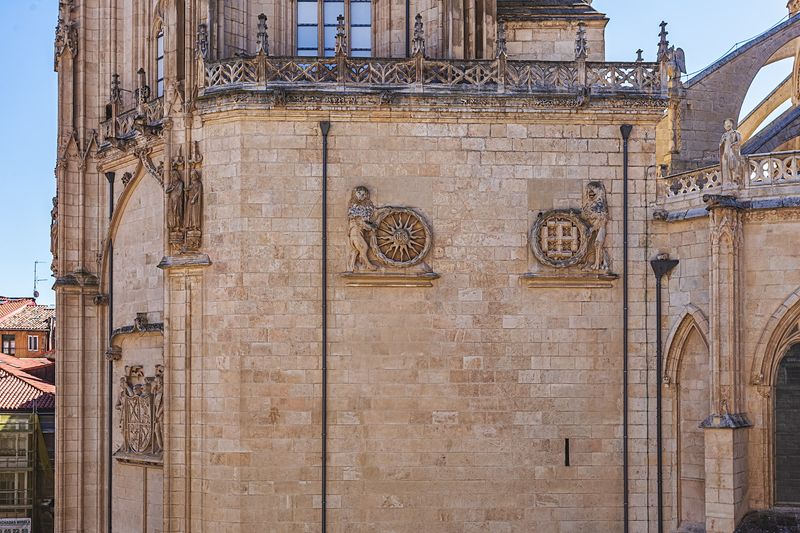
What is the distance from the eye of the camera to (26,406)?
40.7m

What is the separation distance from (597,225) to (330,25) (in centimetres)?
721

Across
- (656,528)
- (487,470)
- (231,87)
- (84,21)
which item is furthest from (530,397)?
(84,21)

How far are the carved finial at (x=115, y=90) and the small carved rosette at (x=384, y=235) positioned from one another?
27.2 feet

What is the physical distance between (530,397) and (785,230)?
5560 millimetres

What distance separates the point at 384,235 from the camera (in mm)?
21891

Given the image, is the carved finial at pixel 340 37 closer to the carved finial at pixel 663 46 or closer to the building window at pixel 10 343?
the carved finial at pixel 663 46

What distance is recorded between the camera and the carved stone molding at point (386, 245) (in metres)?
21.7

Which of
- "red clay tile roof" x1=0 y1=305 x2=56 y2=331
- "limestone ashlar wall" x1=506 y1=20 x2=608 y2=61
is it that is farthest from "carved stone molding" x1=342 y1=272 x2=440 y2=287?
"red clay tile roof" x1=0 y1=305 x2=56 y2=331

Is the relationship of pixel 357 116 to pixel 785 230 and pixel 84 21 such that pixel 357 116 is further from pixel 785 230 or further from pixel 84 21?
pixel 84 21

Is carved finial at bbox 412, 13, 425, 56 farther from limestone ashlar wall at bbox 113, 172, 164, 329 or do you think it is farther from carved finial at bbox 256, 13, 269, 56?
limestone ashlar wall at bbox 113, 172, 164, 329

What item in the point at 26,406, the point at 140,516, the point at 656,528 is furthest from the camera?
the point at 26,406

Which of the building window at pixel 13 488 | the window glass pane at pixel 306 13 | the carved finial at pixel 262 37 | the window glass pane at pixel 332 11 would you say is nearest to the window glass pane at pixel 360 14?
the window glass pane at pixel 332 11

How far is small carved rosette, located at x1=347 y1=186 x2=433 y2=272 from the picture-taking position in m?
21.7

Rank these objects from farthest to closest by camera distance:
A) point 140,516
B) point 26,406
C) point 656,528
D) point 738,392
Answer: point 26,406 < point 140,516 < point 656,528 < point 738,392
